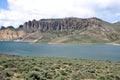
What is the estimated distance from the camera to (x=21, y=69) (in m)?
33.5

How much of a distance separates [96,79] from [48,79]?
6905mm

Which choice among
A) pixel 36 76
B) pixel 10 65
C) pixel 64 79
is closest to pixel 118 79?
pixel 64 79

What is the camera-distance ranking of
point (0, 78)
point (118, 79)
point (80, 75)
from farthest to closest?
point (80, 75) < point (118, 79) < point (0, 78)

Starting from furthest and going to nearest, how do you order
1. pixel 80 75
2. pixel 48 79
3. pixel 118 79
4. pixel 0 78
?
pixel 80 75 < pixel 118 79 < pixel 48 79 < pixel 0 78

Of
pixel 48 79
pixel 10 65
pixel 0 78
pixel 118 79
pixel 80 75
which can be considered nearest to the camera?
pixel 0 78

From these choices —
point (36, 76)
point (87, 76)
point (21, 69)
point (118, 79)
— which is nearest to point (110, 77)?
point (118, 79)

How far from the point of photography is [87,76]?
32.1 m

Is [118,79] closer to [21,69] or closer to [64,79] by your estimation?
[64,79]

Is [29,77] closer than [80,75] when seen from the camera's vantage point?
Yes

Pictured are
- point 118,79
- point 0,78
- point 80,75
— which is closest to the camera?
point 0,78

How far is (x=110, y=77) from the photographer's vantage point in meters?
30.2

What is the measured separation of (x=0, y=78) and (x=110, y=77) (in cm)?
1428

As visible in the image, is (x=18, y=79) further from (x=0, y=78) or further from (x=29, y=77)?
(x=0, y=78)

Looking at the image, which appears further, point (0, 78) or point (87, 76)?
point (87, 76)
